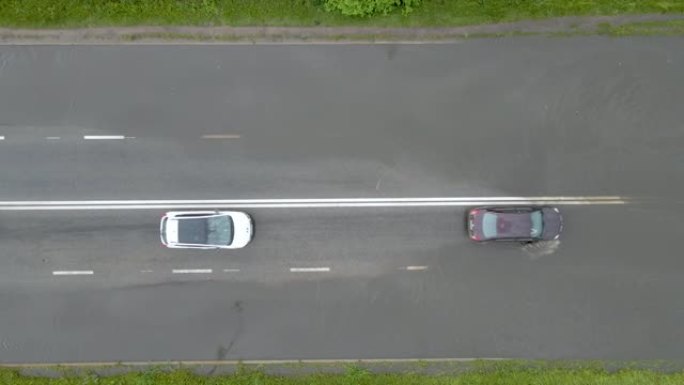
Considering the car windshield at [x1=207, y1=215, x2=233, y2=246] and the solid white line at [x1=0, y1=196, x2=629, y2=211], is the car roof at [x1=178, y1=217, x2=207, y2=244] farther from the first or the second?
the solid white line at [x1=0, y1=196, x2=629, y2=211]

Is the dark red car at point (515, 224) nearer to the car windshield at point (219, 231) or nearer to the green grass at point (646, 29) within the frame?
the green grass at point (646, 29)

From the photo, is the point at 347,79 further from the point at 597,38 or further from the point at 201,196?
the point at 597,38

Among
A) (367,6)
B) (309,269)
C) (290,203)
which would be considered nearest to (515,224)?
(309,269)

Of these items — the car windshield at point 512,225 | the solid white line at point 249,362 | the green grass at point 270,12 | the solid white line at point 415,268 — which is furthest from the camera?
the solid white line at point 415,268

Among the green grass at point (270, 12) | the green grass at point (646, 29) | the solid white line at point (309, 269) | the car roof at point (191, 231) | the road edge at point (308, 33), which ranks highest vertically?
the green grass at point (270, 12)

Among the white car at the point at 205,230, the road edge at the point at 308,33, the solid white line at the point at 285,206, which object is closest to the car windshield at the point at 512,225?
the solid white line at the point at 285,206

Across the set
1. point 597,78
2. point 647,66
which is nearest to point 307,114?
point 597,78

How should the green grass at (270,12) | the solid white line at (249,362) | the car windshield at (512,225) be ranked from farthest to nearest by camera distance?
the green grass at (270,12) < the solid white line at (249,362) < the car windshield at (512,225)
